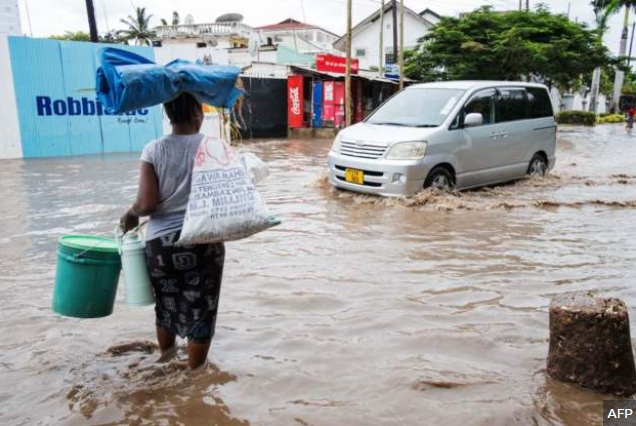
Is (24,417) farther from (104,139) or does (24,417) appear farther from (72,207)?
(104,139)

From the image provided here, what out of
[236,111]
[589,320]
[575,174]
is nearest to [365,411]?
[589,320]

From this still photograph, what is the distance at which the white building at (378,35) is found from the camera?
1635 inches

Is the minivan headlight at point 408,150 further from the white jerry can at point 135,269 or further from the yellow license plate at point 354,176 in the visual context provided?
the white jerry can at point 135,269

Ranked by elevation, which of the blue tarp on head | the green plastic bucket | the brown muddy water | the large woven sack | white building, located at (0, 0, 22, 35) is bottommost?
the brown muddy water

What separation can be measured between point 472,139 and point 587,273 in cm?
370

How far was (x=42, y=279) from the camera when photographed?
16.2 feet

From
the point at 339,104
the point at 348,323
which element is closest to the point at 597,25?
the point at 339,104

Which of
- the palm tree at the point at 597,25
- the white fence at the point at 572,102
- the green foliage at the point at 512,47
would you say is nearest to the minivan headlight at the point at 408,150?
the green foliage at the point at 512,47

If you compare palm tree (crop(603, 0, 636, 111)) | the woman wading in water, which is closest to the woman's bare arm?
the woman wading in water

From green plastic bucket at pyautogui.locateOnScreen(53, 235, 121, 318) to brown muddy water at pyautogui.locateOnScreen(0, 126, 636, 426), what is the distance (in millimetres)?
470

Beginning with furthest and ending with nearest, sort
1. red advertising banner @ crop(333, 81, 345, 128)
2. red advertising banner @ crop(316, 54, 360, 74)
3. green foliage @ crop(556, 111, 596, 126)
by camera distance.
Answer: green foliage @ crop(556, 111, 596, 126) → red advertising banner @ crop(316, 54, 360, 74) → red advertising banner @ crop(333, 81, 345, 128)

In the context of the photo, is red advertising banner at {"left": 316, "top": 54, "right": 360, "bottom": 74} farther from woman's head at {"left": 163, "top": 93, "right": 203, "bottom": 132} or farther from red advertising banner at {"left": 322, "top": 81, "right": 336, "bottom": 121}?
woman's head at {"left": 163, "top": 93, "right": 203, "bottom": 132}

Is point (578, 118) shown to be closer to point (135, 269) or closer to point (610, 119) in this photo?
point (610, 119)

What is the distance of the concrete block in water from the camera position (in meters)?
2.85
